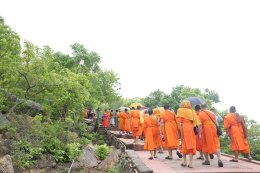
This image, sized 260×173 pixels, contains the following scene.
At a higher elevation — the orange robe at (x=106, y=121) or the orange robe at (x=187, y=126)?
the orange robe at (x=106, y=121)

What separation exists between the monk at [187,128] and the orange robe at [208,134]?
1.97 feet

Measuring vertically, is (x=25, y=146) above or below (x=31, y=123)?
below

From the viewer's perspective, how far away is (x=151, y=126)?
1131cm

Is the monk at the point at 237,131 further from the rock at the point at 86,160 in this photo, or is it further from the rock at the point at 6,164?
the rock at the point at 6,164

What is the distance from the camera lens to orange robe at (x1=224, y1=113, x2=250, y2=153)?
9969 mm

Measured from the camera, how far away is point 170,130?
10.7 meters

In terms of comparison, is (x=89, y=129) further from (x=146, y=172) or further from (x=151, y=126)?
(x=146, y=172)

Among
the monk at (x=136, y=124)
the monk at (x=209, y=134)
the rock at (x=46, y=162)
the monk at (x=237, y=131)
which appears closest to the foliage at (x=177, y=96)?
the monk at (x=136, y=124)

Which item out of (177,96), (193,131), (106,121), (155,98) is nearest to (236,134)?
(193,131)

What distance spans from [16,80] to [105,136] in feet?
34.7

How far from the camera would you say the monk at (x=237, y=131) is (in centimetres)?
998

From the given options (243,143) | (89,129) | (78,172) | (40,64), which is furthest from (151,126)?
(89,129)

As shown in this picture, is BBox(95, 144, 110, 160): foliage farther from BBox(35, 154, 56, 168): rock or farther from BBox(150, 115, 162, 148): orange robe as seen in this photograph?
BBox(150, 115, 162, 148): orange robe

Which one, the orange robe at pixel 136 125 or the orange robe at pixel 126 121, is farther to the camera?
the orange robe at pixel 126 121
